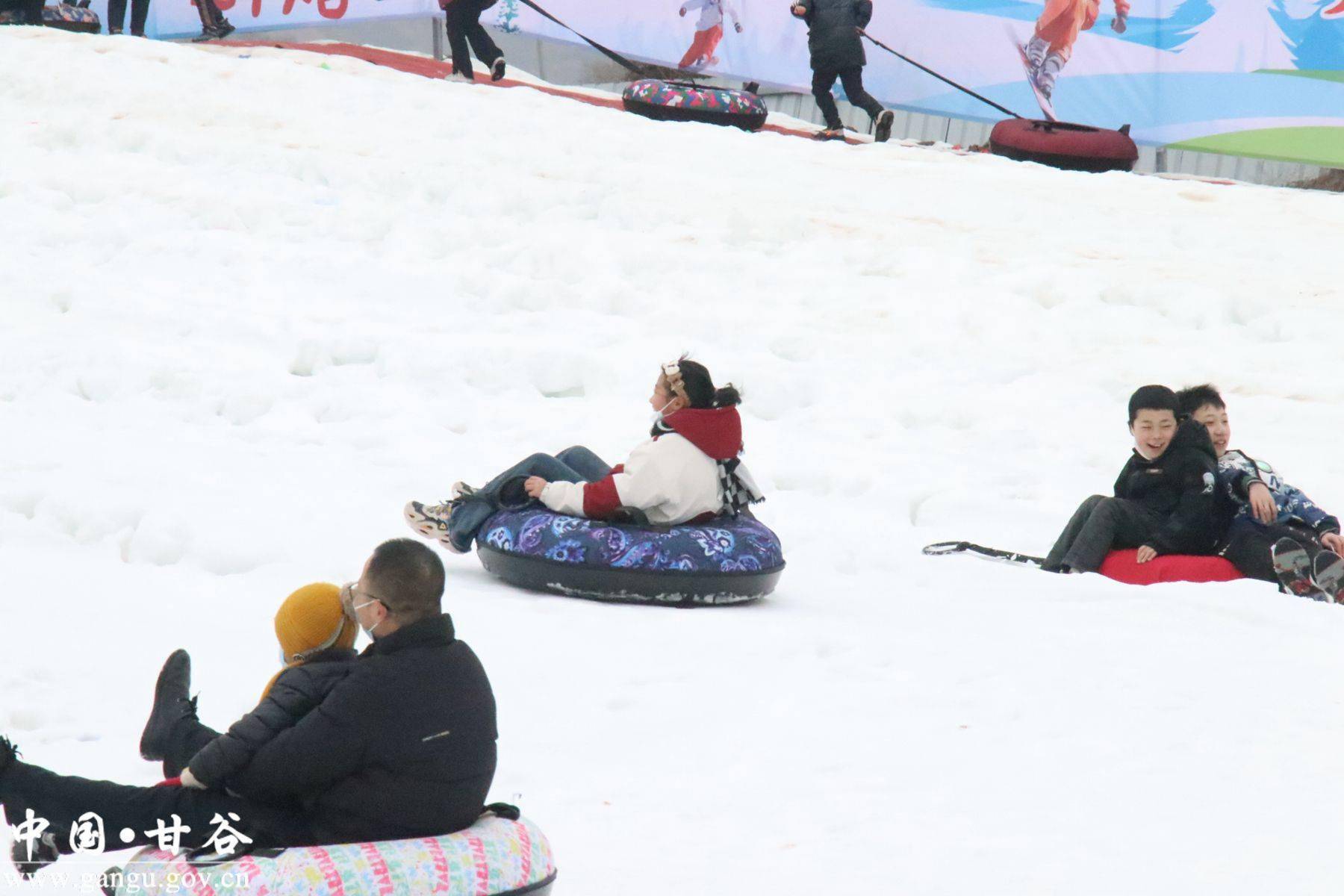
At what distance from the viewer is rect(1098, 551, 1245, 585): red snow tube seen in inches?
211

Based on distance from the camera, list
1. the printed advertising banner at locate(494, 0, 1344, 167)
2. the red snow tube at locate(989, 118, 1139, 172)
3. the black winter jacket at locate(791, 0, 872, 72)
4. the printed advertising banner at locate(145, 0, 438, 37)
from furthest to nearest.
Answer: the printed advertising banner at locate(145, 0, 438, 37) → the black winter jacket at locate(791, 0, 872, 72) → the red snow tube at locate(989, 118, 1139, 172) → the printed advertising banner at locate(494, 0, 1344, 167)

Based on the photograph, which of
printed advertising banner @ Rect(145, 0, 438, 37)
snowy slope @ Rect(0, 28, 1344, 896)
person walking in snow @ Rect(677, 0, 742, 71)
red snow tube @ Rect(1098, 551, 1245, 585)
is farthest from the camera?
printed advertising banner @ Rect(145, 0, 438, 37)

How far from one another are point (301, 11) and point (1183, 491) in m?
10.3

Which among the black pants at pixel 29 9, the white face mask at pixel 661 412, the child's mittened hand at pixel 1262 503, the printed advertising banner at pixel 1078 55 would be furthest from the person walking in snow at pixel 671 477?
the black pants at pixel 29 9

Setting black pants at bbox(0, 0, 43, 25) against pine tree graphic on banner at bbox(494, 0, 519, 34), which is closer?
black pants at bbox(0, 0, 43, 25)

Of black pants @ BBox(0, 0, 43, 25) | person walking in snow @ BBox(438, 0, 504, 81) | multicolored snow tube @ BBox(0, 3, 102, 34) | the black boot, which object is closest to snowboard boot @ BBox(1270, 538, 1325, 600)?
the black boot

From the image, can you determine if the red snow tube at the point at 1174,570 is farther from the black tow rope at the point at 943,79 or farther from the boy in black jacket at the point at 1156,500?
the black tow rope at the point at 943,79

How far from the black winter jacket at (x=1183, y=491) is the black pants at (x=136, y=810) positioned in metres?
3.71

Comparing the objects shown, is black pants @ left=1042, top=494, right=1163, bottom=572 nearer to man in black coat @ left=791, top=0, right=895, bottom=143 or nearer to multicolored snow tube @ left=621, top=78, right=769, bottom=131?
man in black coat @ left=791, top=0, right=895, bottom=143

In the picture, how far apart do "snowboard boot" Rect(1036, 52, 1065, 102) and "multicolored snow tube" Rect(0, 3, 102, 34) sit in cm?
774

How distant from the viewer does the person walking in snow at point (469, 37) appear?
12.8 meters

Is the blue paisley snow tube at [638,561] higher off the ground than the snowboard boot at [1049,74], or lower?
lower

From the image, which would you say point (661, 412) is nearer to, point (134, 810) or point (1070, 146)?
point (134, 810)

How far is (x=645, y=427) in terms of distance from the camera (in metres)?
7.27
